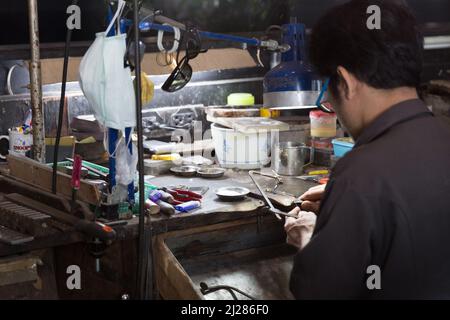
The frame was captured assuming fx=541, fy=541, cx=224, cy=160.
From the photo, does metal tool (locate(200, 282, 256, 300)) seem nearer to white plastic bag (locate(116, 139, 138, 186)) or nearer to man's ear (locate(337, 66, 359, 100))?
white plastic bag (locate(116, 139, 138, 186))

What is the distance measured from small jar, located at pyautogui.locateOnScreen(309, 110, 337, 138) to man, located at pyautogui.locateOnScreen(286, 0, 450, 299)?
1549mm

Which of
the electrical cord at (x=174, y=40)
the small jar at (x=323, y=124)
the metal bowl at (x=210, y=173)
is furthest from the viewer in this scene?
the small jar at (x=323, y=124)

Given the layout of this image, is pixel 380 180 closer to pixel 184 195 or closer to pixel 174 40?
pixel 174 40

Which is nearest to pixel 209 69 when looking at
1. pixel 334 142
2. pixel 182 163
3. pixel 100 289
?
pixel 182 163

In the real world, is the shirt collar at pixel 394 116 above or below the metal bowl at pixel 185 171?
above

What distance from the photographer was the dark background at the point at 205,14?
2.92m

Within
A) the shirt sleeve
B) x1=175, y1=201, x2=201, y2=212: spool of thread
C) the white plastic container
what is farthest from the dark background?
the shirt sleeve

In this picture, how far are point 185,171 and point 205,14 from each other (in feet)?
3.75

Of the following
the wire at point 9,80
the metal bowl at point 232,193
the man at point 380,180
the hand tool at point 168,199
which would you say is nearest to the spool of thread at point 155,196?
the hand tool at point 168,199

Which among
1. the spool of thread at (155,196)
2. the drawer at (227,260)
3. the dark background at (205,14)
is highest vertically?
the dark background at (205,14)

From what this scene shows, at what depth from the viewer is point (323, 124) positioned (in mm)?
2955

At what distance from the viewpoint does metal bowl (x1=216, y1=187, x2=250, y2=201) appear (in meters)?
2.23

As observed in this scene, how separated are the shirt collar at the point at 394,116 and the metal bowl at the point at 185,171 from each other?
145 centimetres

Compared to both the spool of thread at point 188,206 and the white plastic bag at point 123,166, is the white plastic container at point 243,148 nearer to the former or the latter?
the spool of thread at point 188,206
